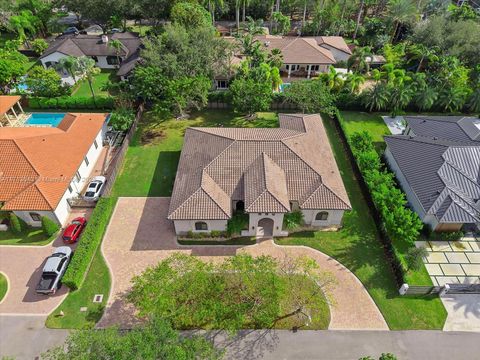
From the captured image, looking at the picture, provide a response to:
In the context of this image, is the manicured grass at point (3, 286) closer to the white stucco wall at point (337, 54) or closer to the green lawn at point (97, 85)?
the green lawn at point (97, 85)

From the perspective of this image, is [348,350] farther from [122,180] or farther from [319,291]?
[122,180]

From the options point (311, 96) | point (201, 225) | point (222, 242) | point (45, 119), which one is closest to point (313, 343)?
point (222, 242)

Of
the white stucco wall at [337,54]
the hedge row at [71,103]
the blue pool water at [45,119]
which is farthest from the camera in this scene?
the white stucco wall at [337,54]

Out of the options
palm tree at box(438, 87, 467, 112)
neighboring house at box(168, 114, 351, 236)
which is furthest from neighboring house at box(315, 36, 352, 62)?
neighboring house at box(168, 114, 351, 236)

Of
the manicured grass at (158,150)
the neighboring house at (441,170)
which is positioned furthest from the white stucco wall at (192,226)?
the neighboring house at (441,170)

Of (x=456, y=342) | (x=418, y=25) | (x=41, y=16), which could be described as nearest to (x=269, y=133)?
(x=456, y=342)

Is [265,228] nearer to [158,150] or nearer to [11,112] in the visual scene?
[158,150]
